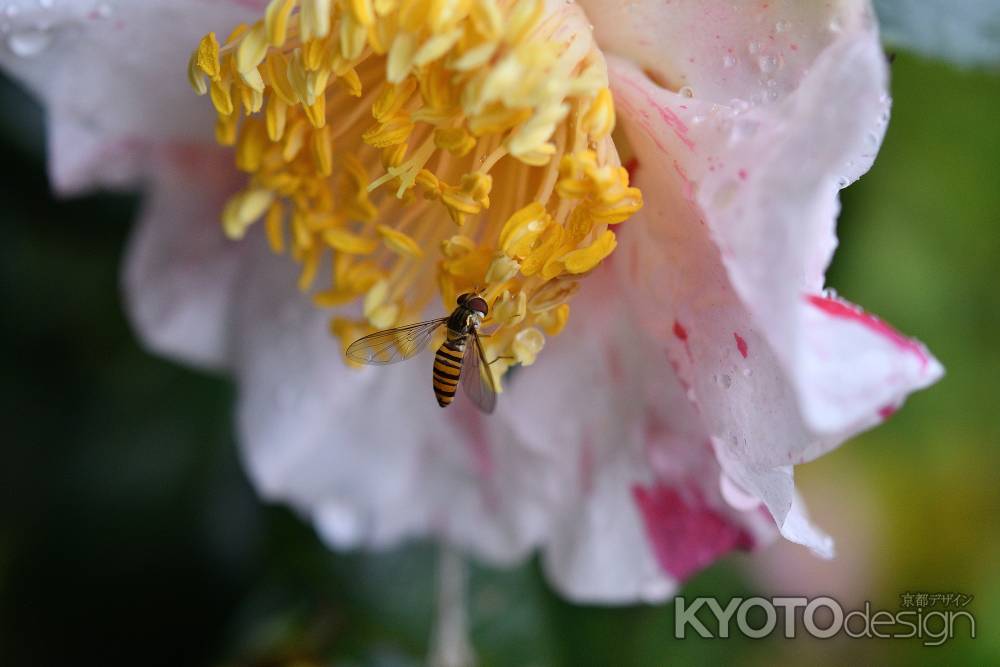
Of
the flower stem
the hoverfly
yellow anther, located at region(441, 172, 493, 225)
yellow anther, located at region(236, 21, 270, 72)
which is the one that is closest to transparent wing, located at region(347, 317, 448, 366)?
the hoverfly

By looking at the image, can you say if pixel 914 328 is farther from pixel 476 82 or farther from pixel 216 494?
pixel 216 494

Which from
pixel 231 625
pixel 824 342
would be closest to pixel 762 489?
pixel 824 342

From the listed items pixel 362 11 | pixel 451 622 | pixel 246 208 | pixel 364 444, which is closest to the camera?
pixel 362 11

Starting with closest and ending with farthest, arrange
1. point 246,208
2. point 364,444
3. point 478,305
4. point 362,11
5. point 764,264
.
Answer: point 764,264
point 362,11
point 478,305
point 246,208
point 364,444

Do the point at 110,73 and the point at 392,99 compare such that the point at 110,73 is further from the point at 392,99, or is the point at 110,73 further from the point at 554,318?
the point at 554,318

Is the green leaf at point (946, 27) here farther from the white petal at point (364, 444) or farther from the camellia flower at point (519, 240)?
the white petal at point (364, 444)
